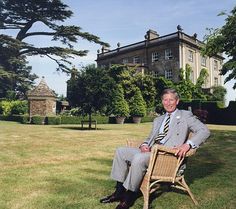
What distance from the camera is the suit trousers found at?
157 inches

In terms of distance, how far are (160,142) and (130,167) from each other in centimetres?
68

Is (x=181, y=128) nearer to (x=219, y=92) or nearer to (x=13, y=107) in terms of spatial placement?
(x=13, y=107)

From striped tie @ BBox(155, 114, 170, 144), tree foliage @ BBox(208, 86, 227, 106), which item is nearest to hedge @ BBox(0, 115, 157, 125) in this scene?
tree foliage @ BBox(208, 86, 227, 106)

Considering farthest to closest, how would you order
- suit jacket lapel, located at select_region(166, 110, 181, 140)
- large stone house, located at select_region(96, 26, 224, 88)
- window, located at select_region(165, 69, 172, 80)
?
1. window, located at select_region(165, 69, 172, 80)
2. large stone house, located at select_region(96, 26, 224, 88)
3. suit jacket lapel, located at select_region(166, 110, 181, 140)

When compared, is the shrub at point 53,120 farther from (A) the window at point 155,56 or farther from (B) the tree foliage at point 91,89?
(A) the window at point 155,56

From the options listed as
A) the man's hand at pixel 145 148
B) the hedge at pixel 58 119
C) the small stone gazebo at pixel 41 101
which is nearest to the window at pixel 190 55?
the hedge at pixel 58 119

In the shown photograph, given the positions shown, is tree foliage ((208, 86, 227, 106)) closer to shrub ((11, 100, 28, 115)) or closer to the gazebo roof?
the gazebo roof

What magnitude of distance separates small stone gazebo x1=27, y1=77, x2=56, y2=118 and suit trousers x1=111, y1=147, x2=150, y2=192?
1102 inches

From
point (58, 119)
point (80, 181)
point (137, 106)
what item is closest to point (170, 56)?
point (137, 106)

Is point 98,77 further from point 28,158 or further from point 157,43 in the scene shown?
point 157,43

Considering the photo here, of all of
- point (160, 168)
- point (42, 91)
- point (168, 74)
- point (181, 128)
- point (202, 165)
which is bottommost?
point (202, 165)

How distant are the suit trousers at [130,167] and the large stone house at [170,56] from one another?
36052 millimetres

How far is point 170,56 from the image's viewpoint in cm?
4288

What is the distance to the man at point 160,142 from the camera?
402cm
